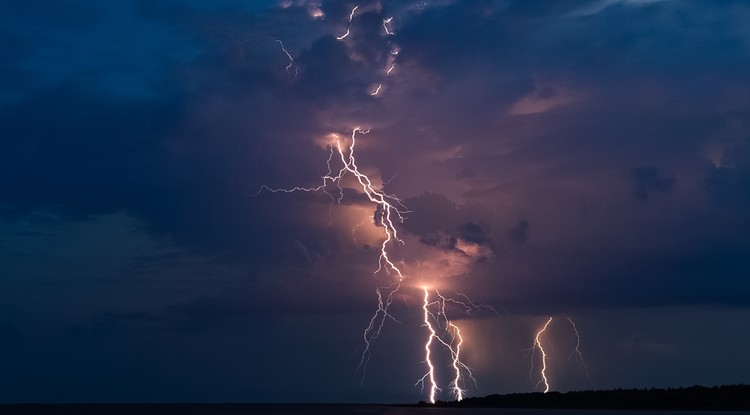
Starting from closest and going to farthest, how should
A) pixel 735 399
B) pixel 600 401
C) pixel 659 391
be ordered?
pixel 735 399
pixel 659 391
pixel 600 401

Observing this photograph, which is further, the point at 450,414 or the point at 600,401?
the point at 600,401

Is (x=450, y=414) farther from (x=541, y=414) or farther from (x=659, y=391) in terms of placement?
(x=659, y=391)

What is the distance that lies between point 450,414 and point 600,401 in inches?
929

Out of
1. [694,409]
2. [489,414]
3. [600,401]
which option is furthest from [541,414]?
[600,401]

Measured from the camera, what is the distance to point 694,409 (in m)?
86.3

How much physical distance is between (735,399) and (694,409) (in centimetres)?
396

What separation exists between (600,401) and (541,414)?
2384 centimetres

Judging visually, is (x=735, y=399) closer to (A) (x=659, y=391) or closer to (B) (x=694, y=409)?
(B) (x=694, y=409)

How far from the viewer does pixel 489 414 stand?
8081 cm

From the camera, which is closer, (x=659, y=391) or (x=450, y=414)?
(x=450, y=414)

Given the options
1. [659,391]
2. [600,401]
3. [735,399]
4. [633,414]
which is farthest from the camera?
[600,401]

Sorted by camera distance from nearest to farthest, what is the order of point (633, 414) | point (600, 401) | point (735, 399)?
point (633, 414) → point (735, 399) → point (600, 401)

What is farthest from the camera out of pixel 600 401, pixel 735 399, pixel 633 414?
pixel 600 401

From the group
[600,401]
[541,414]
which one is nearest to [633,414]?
[541,414]
